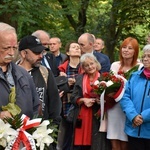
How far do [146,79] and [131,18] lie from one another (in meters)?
12.0

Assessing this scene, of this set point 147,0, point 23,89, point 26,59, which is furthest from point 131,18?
point 23,89

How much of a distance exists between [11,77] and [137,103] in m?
2.76

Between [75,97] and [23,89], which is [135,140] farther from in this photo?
[23,89]

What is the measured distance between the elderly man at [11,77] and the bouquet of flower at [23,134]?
156 mm

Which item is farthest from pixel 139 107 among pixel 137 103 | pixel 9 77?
pixel 9 77

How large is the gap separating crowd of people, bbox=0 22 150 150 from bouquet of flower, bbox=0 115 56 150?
121 mm

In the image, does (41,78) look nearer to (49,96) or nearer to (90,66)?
(49,96)

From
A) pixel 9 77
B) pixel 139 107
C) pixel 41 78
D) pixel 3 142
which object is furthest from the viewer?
pixel 139 107

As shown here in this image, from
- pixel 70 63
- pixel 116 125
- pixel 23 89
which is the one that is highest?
pixel 23 89

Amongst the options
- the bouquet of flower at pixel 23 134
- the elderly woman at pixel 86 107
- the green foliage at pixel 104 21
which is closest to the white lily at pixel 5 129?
the bouquet of flower at pixel 23 134

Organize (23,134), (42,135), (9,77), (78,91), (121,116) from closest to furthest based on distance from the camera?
(23,134), (42,135), (9,77), (121,116), (78,91)

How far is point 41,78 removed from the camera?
5.27m

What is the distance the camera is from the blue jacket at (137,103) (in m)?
6.18

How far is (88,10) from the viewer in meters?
21.5
